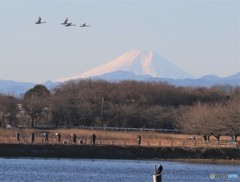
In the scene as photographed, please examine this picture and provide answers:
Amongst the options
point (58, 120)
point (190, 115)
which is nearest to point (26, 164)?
point (190, 115)

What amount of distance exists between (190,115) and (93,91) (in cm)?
4165

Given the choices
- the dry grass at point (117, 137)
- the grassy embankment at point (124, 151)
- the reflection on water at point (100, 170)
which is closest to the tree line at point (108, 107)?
the dry grass at point (117, 137)

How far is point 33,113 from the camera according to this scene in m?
131

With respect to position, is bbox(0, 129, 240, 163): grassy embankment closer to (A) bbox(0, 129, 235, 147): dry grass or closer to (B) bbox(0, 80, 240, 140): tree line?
(A) bbox(0, 129, 235, 147): dry grass

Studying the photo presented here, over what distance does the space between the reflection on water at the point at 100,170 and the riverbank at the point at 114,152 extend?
1.65 metres

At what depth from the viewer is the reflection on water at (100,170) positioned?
196 ft

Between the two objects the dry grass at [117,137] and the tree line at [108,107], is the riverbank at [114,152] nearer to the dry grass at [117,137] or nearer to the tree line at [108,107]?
the dry grass at [117,137]

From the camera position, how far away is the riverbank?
79.9 meters

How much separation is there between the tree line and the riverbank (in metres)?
19.6

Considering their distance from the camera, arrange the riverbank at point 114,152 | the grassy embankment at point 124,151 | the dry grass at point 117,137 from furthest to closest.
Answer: the dry grass at point 117,137 → the grassy embankment at point 124,151 → the riverbank at point 114,152

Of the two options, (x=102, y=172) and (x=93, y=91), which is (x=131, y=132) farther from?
(x=102, y=172)

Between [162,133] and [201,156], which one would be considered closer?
[201,156]

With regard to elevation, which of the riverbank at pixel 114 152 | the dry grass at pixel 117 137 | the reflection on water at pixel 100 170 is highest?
the dry grass at pixel 117 137

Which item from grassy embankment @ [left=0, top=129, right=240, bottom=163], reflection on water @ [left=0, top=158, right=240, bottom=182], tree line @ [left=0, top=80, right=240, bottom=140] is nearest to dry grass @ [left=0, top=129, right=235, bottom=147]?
tree line @ [left=0, top=80, right=240, bottom=140]
